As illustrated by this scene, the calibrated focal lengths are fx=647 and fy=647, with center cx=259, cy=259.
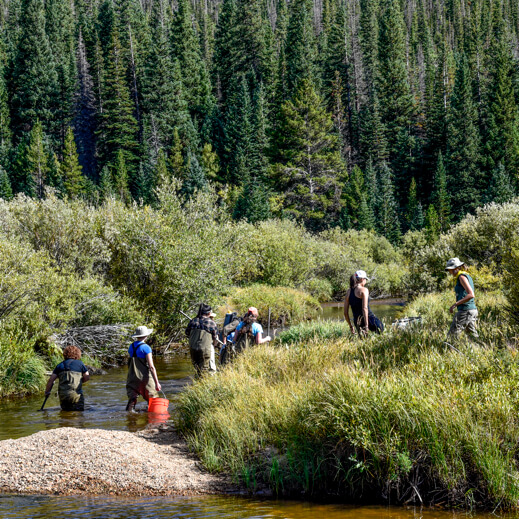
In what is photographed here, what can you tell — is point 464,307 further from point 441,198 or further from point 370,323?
point 441,198

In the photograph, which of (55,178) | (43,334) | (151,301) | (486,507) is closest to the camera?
(486,507)

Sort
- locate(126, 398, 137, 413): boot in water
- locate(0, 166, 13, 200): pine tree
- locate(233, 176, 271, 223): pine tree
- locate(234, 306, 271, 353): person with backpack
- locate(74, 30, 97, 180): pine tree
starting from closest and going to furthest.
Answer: locate(126, 398, 137, 413): boot in water, locate(234, 306, 271, 353): person with backpack, locate(233, 176, 271, 223): pine tree, locate(0, 166, 13, 200): pine tree, locate(74, 30, 97, 180): pine tree

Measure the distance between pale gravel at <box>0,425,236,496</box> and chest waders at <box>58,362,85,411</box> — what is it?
9.18ft

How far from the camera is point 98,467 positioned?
27.8 feet

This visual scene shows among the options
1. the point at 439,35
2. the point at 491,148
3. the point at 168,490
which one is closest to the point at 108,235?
the point at 168,490

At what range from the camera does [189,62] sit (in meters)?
89.1

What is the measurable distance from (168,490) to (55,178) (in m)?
64.8

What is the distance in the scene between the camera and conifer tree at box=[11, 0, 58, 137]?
82500 millimetres

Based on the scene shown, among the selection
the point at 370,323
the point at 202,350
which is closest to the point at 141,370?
the point at 202,350

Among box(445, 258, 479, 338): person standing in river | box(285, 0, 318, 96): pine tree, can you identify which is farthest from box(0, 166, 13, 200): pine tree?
box(445, 258, 479, 338): person standing in river

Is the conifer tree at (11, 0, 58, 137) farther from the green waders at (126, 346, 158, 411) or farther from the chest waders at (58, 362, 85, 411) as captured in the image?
the green waders at (126, 346, 158, 411)

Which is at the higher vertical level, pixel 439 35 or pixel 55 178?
pixel 439 35

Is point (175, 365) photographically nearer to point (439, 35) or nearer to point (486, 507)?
point (486, 507)

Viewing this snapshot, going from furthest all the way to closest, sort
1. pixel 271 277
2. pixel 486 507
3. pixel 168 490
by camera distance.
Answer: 1. pixel 271 277
2. pixel 168 490
3. pixel 486 507
